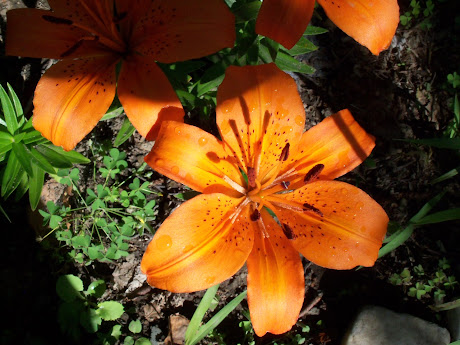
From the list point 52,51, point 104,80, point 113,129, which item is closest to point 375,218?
point 104,80

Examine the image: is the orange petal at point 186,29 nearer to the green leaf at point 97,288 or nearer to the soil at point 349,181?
the soil at point 349,181

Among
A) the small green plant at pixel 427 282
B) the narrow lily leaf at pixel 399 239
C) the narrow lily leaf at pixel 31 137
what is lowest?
the small green plant at pixel 427 282

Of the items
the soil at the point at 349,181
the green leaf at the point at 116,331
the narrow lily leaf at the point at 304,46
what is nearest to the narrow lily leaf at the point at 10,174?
the soil at the point at 349,181

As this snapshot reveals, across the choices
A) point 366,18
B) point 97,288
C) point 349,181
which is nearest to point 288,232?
point 366,18

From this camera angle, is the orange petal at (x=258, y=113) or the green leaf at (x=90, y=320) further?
the green leaf at (x=90, y=320)

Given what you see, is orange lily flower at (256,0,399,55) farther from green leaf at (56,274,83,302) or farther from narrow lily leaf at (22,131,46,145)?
green leaf at (56,274,83,302)

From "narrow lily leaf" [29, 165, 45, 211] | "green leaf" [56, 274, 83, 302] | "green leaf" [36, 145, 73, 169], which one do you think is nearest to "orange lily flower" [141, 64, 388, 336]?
"green leaf" [36, 145, 73, 169]

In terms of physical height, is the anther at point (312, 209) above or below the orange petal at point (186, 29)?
below
